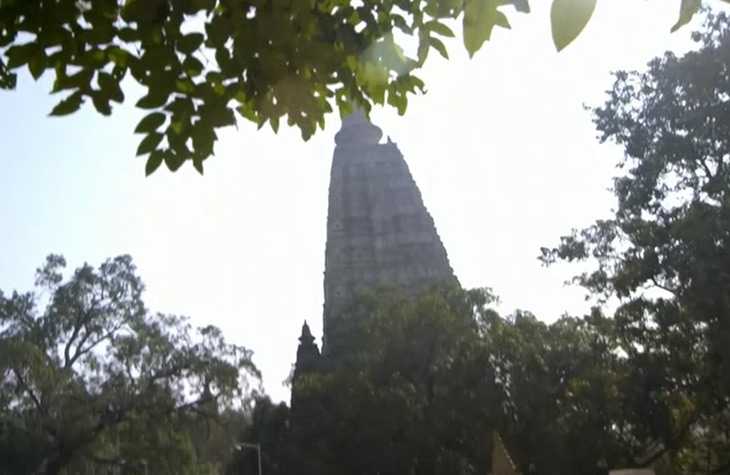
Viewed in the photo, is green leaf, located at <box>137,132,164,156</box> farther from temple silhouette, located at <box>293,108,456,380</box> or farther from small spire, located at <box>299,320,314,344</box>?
temple silhouette, located at <box>293,108,456,380</box>

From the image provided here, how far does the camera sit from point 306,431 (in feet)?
99.8

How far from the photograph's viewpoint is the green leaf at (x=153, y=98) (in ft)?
9.18

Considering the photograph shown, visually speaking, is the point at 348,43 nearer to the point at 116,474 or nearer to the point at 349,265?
the point at 116,474

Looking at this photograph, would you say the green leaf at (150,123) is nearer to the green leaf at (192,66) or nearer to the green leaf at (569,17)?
the green leaf at (192,66)

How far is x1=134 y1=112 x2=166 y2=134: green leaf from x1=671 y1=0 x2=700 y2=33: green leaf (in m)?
1.41

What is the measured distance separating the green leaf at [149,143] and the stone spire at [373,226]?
4720 centimetres

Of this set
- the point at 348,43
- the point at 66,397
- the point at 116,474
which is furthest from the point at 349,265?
the point at 348,43

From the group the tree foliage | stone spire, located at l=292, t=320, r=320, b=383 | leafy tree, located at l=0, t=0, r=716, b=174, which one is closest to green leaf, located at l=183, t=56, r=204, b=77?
leafy tree, located at l=0, t=0, r=716, b=174

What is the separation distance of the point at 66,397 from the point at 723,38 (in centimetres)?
2086

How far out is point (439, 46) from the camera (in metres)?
3.23

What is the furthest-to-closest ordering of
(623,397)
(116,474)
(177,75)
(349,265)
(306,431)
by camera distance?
(349,265) → (116,474) → (306,431) → (623,397) → (177,75)

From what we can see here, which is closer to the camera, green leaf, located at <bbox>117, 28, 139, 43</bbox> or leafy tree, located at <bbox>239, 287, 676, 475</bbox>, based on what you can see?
green leaf, located at <bbox>117, 28, 139, 43</bbox>

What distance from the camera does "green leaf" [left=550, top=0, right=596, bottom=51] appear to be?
1955 millimetres

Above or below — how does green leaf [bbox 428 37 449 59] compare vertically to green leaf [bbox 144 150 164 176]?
above
